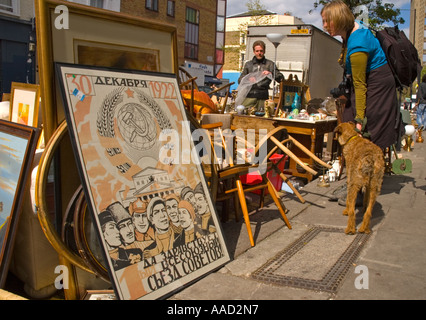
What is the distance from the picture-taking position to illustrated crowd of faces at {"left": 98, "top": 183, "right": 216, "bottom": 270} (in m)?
2.27

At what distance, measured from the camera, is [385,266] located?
2.83 metres

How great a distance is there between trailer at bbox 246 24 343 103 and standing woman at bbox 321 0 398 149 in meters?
7.83

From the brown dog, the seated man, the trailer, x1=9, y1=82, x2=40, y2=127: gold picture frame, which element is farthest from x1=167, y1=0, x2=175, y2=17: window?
the brown dog

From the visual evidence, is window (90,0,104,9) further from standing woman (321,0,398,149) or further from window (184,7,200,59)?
standing woman (321,0,398,149)

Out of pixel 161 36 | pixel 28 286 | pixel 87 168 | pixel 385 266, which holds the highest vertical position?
pixel 161 36

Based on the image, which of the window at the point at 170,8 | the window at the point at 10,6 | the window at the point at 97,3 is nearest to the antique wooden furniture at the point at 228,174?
the window at the point at 10,6

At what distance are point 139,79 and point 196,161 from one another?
75 cm

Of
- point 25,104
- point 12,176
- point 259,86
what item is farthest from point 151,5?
point 12,176

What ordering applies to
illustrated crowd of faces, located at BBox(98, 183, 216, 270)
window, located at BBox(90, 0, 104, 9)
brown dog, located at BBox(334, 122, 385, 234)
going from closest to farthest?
illustrated crowd of faces, located at BBox(98, 183, 216, 270)
brown dog, located at BBox(334, 122, 385, 234)
window, located at BBox(90, 0, 104, 9)

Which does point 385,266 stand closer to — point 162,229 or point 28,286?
point 162,229

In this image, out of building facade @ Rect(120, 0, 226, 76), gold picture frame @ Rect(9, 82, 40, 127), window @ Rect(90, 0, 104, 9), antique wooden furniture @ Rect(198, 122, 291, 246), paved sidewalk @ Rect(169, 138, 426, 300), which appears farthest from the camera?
building facade @ Rect(120, 0, 226, 76)

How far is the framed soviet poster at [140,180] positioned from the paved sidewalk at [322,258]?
0.74 ft
